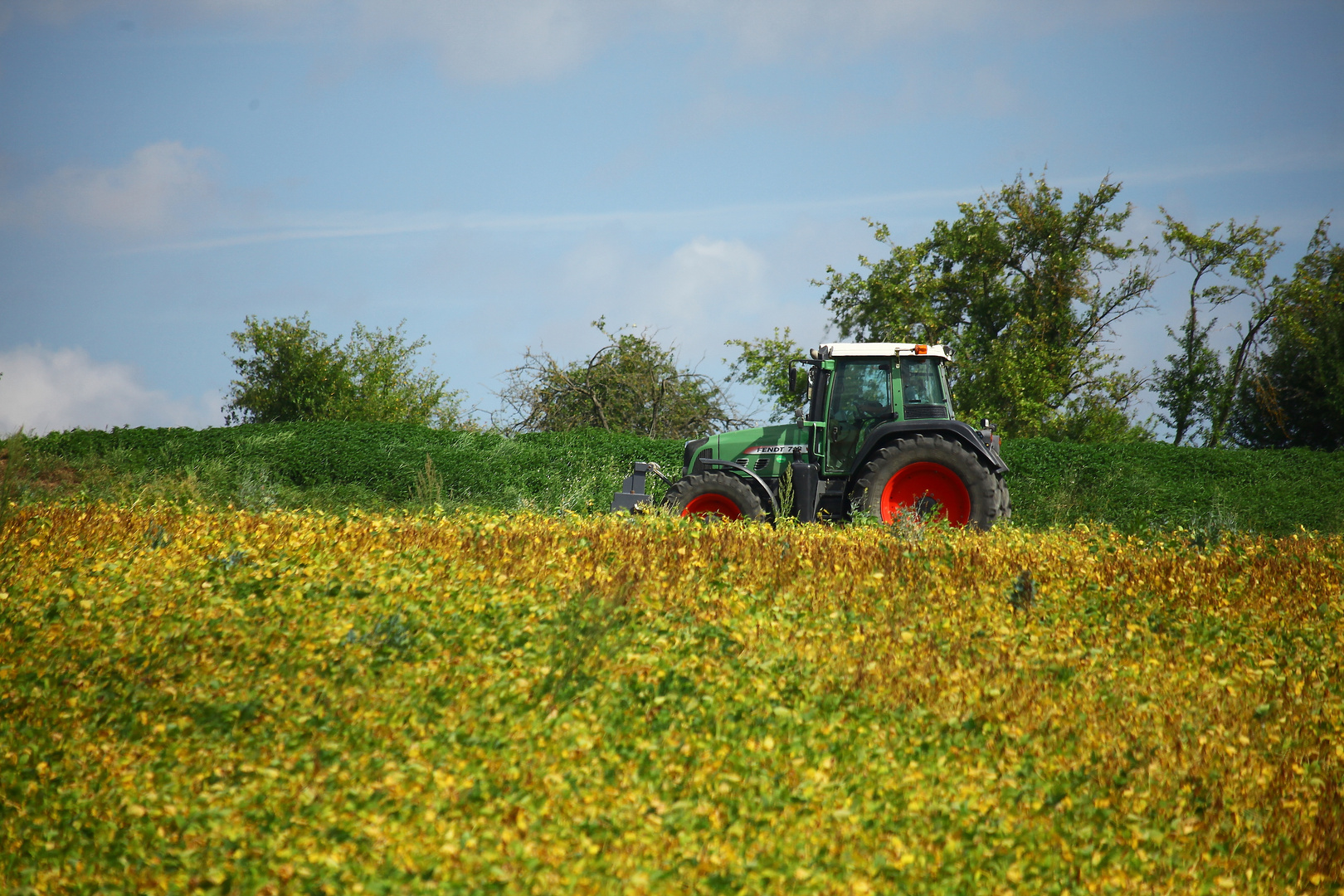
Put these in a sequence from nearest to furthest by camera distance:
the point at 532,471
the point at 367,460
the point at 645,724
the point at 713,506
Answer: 1. the point at 645,724
2. the point at 713,506
3. the point at 367,460
4. the point at 532,471

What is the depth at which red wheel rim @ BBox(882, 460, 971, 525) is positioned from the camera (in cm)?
987

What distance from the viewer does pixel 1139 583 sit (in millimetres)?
7441

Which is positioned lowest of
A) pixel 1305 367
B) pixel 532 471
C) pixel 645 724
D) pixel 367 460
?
pixel 645 724

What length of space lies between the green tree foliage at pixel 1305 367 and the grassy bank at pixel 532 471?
733cm

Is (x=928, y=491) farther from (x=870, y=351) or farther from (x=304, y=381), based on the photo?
(x=304, y=381)

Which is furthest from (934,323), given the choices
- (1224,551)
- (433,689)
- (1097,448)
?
(433,689)

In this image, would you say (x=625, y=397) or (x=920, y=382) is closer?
(x=920, y=382)

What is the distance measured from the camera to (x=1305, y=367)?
25328mm

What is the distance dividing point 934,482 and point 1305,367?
21584 millimetres

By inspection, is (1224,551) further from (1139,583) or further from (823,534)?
(823,534)

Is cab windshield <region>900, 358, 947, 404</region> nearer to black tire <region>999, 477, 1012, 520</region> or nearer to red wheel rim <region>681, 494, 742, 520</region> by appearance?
black tire <region>999, 477, 1012, 520</region>

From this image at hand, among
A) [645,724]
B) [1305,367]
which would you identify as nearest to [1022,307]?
[1305,367]

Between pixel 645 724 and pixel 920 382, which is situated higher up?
pixel 920 382

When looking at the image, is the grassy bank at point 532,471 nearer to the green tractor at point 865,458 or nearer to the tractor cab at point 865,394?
the green tractor at point 865,458
